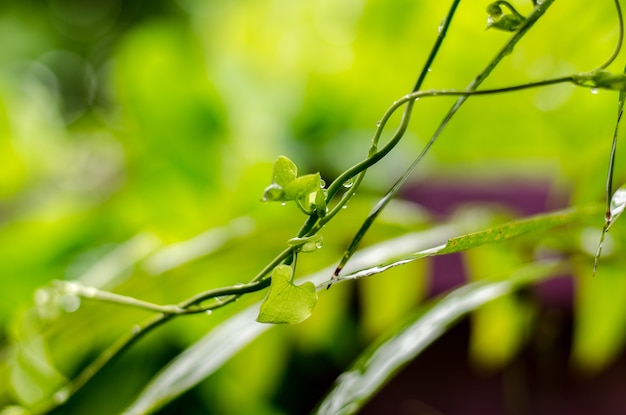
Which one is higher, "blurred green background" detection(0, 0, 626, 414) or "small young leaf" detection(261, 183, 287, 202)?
"blurred green background" detection(0, 0, 626, 414)

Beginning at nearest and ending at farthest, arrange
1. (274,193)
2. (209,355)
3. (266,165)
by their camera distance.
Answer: (274,193)
(209,355)
(266,165)

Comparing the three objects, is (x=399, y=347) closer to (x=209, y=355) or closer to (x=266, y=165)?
(x=209, y=355)

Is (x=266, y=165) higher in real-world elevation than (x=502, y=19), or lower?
higher

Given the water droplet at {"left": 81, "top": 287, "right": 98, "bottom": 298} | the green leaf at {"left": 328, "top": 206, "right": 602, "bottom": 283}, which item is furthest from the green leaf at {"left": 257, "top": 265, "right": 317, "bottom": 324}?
the water droplet at {"left": 81, "top": 287, "right": 98, "bottom": 298}

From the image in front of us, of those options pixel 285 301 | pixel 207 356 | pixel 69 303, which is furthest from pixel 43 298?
pixel 285 301

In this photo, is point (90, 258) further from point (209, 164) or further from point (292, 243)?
point (292, 243)

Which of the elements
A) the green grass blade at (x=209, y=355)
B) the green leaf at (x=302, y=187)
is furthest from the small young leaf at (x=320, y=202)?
the green grass blade at (x=209, y=355)

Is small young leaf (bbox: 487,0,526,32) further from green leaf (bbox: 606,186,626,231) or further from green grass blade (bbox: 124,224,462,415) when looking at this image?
green grass blade (bbox: 124,224,462,415)

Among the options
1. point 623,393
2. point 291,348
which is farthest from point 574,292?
point 291,348
